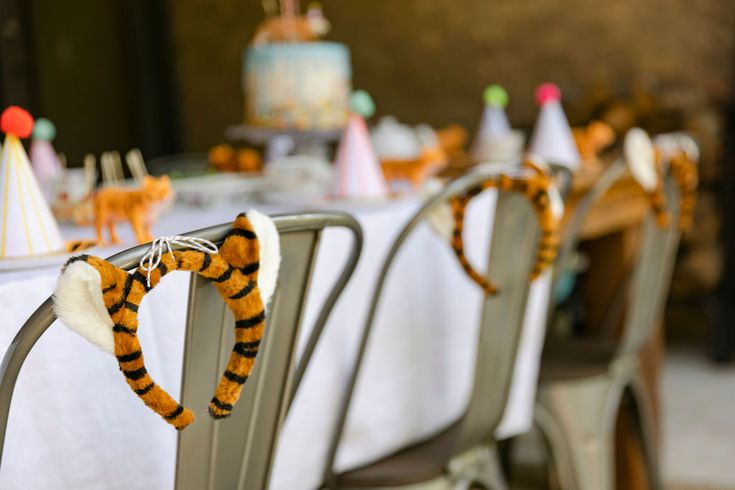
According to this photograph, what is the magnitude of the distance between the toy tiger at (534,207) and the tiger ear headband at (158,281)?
0.47 meters

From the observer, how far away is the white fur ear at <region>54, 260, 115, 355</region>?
0.57 meters

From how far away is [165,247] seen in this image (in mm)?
618

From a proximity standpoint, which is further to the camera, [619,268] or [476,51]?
[476,51]

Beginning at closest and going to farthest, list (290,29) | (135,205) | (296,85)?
(135,205)
(296,85)
(290,29)

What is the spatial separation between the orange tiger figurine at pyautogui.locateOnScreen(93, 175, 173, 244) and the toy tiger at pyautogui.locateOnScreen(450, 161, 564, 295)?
34cm

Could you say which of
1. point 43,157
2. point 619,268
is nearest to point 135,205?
point 43,157

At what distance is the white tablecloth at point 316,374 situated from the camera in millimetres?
799

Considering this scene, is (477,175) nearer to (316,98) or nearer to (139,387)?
(139,387)

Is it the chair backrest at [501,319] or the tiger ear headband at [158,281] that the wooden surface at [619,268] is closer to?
the chair backrest at [501,319]

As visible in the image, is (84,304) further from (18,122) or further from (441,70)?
(441,70)

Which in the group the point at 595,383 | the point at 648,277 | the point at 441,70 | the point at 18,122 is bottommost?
the point at 595,383

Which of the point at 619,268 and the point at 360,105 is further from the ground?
the point at 360,105

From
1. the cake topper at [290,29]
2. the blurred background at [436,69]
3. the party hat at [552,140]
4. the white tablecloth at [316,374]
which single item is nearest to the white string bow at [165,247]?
the white tablecloth at [316,374]

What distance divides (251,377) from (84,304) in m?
0.26
